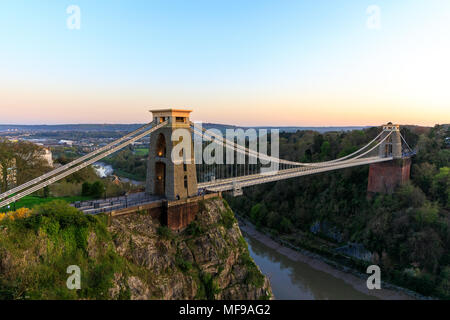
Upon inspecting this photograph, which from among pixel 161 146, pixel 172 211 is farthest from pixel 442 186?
pixel 161 146

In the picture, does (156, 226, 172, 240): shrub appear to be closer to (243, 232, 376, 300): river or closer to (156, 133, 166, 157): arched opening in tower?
(156, 133, 166, 157): arched opening in tower

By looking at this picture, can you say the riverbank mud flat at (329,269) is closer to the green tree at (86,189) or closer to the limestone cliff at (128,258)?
the limestone cliff at (128,258)

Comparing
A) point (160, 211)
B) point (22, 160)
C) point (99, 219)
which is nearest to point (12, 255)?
point (99, 219)

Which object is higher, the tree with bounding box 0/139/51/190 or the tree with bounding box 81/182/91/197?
the tree with bounding box 0/139/51/190

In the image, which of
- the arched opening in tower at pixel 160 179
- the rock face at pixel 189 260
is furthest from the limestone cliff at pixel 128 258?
the arched opening in tower at pixel 160 179

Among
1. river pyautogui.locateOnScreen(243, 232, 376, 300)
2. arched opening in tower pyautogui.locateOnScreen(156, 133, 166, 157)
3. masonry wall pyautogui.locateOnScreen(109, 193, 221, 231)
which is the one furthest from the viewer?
river pyautogui.locateOnScreen(243, 232, 376, 300)

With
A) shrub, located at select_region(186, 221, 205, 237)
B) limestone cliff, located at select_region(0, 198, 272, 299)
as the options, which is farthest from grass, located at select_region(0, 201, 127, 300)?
shrub, located at select_region(186, 221, 205, 237)

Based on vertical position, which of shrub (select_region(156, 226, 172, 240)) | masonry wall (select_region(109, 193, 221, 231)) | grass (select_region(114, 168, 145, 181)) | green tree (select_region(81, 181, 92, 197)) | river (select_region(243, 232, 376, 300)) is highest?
green tree (select_region(81, 181, 92, 197))
